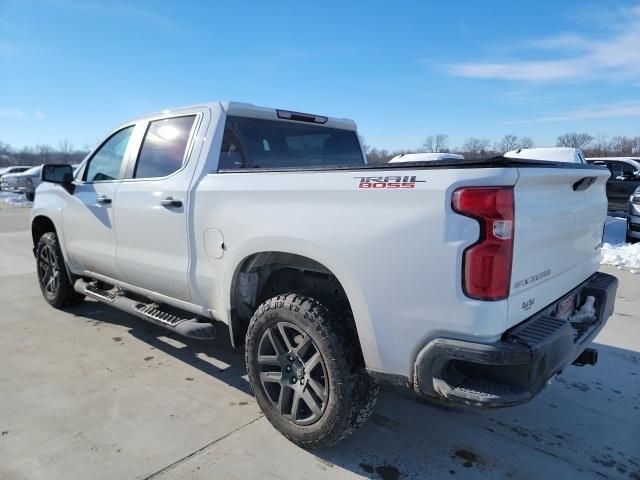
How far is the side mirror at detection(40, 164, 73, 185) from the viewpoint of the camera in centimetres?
459

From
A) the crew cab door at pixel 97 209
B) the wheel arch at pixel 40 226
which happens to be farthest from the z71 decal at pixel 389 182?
the wheel arch at pixel 40 226

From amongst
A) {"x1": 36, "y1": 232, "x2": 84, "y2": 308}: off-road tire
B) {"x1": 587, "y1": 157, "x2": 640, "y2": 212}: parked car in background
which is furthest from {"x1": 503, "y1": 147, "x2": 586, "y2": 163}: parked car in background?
{"x1": 36, "y1": 232, "x2": 84, "y2": 308}: off-road tire

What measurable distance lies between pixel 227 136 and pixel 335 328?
1675 millimetres

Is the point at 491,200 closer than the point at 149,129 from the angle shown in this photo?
Yes

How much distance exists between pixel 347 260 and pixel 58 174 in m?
3.47

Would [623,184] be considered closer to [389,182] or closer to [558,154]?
[558,154]

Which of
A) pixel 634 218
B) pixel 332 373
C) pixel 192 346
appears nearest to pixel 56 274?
pixel 192 346

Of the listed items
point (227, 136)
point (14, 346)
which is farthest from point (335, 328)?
point (14, 346)

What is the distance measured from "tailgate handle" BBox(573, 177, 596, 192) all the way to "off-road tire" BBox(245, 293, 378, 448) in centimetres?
146

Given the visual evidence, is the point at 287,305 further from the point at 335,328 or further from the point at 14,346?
the point at 14,346

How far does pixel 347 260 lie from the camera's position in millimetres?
2418

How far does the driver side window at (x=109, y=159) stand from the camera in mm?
4250

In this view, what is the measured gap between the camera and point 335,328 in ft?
8.39

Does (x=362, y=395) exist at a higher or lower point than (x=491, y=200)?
lower
